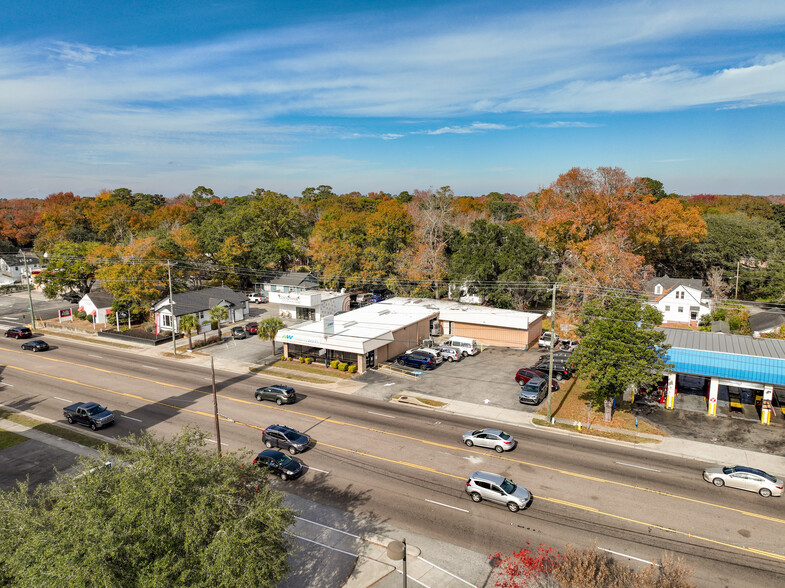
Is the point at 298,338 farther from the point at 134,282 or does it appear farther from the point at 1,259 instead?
the point at 1,259

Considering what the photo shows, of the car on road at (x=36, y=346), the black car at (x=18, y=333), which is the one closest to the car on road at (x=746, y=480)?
the car on road at (x=36, y=346)

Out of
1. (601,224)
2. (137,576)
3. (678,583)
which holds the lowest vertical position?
(678,583)

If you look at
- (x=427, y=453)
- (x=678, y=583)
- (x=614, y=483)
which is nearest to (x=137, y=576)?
(x=678, y=583)

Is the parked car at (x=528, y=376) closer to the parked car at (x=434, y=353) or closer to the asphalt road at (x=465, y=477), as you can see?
the parked car at (x=434, y=353)

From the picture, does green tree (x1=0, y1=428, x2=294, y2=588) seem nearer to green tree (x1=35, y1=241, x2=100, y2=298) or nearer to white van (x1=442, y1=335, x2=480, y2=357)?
white van (x1=442, y1=335, x2=480, y2=357)

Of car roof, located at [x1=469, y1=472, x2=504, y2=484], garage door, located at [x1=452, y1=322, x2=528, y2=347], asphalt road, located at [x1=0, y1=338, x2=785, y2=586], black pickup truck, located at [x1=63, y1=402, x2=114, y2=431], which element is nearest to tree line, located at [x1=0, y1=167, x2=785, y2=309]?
garage door, located at [x1=452, y1=322, x2=528, y2=347]

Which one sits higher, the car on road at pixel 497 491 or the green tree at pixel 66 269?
the green tree at pixel 66 269

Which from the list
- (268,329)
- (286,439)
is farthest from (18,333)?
(286,439)
